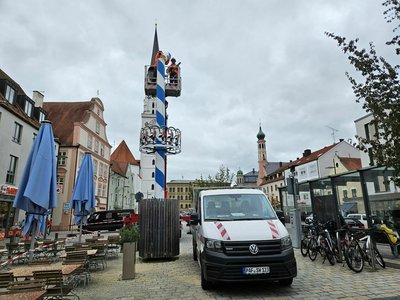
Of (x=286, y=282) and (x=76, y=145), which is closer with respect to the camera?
(x=286, y=282)

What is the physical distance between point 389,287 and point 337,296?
1440 mm

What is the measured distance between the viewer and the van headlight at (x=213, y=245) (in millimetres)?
6148

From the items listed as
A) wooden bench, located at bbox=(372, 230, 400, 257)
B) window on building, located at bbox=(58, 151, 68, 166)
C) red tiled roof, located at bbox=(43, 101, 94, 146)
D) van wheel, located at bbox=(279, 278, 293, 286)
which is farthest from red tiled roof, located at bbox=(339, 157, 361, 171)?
van wheel, located at bbox=(279, 278, 293, 286)

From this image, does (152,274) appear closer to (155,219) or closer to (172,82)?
(155,219)

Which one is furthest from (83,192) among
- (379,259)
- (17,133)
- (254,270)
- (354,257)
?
(17,133)

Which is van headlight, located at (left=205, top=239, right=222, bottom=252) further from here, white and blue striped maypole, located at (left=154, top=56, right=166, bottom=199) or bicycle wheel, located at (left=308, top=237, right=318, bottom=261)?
white and blue striped maypole, located at (left=154, top=56, right=166, bottom=199)

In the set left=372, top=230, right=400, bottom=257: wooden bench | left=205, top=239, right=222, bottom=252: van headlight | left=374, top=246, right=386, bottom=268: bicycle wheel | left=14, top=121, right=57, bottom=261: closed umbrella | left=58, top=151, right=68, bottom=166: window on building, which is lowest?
left=374, top=246, right=386, bottom=268: bicycle wheel

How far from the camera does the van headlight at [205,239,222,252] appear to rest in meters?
6.15

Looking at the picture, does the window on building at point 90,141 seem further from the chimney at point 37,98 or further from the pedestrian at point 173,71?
the pedestrian at point 173,71

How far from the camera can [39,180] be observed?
8.31 metres

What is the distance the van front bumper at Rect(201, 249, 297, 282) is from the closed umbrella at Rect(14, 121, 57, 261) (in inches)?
202

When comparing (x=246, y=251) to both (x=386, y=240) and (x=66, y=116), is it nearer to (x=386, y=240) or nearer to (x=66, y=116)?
(x=386, y=240)

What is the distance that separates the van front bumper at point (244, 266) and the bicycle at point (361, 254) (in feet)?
9.88

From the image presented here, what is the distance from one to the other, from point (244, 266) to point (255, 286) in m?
1.24
